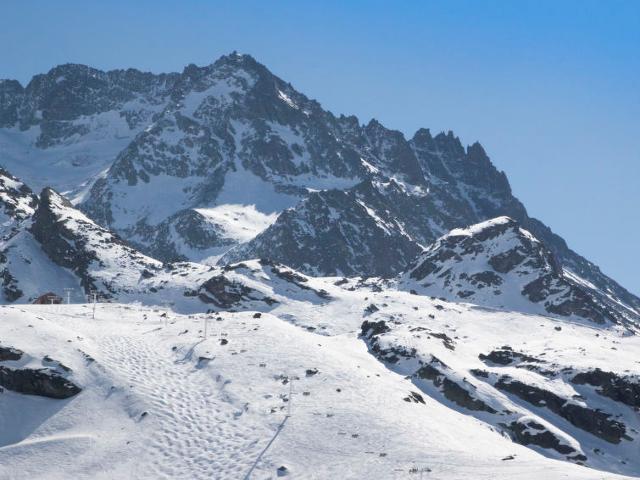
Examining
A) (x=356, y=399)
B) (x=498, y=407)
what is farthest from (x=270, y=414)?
(x=498, y=407)

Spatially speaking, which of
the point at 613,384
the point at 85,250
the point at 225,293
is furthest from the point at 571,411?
the point at 85,250

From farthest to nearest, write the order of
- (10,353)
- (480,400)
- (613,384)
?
(613,384) → (480,400) → (10,353)

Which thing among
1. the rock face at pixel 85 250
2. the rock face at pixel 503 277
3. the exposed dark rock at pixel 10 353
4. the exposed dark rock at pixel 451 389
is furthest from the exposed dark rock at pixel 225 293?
the exposed dark rock at pixel 10 353

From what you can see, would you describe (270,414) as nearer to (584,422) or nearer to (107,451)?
(107,451)

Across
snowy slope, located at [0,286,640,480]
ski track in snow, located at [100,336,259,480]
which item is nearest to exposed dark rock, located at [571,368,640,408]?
snowy slope, located at [0,286,640,480]

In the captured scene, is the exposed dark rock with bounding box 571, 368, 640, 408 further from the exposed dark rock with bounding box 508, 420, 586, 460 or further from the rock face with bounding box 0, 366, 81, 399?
→ the rock face with bounding box 0, 366, 81, 399

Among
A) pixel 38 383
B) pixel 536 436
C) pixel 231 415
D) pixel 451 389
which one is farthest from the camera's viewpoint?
pixel 451 389

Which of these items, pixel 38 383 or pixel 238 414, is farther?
pixel 38 383

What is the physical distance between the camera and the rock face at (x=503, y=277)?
6639 inches

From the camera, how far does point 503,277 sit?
181m

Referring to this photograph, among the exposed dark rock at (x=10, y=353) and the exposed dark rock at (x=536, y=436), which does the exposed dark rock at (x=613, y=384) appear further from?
the exposed dark rock at (x=10, y=353)

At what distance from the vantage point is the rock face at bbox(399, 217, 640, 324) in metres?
169

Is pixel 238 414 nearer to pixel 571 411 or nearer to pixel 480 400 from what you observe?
pixel 480 400

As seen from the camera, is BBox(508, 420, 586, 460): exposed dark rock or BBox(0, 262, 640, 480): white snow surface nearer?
BBox(0, 262, 640, 480): white snow surface
